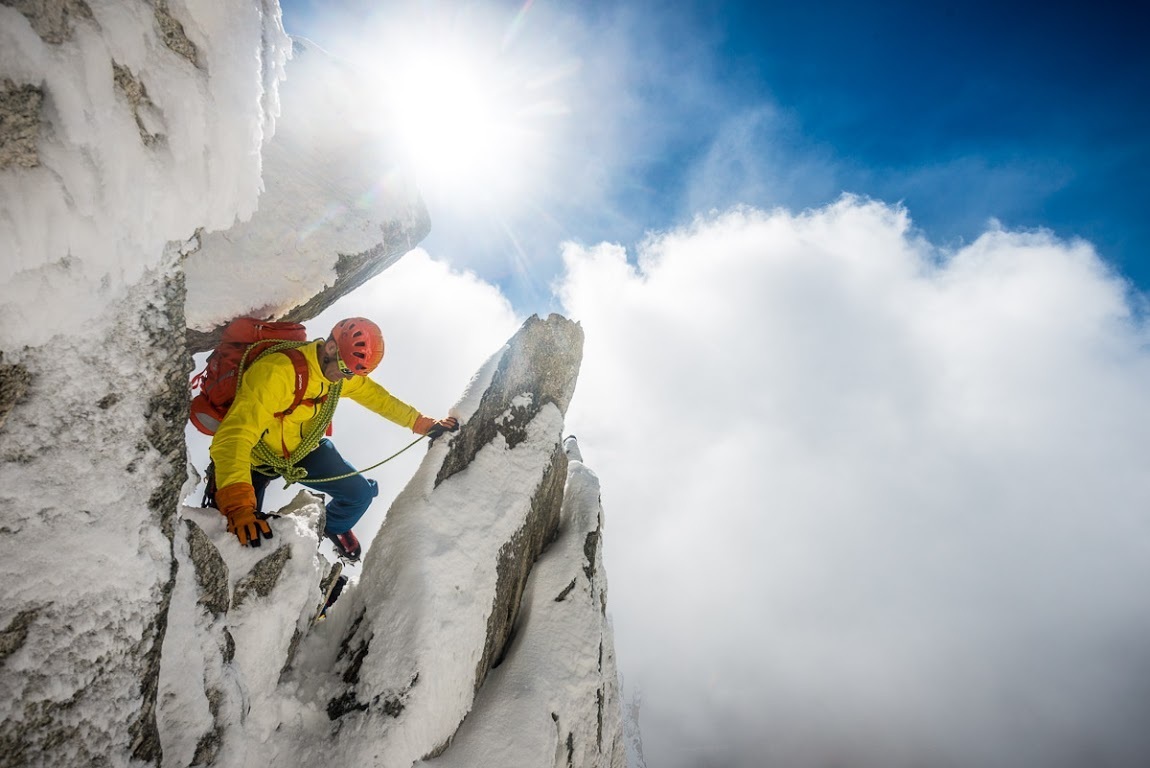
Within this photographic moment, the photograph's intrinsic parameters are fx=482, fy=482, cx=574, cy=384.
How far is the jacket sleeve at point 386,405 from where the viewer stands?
A: 6.78 m

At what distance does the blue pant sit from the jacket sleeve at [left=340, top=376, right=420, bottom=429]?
76 cm

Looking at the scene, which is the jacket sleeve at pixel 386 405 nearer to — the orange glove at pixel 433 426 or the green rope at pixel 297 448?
the orange glove at pixel 433 426

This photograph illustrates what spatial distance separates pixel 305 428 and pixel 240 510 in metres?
1.46

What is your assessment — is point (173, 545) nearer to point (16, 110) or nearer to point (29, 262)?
point (29, 262)

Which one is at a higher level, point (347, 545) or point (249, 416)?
point (347, 545)

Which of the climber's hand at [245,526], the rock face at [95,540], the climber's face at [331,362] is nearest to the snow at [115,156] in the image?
the rock face at [95,540]

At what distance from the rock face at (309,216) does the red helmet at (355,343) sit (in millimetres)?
978

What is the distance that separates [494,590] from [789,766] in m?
180

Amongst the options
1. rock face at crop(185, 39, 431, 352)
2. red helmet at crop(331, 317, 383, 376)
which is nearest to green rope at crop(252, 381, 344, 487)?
red helmet at crop(331, 317, 383, 376)

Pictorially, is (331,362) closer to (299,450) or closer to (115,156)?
(299,450)

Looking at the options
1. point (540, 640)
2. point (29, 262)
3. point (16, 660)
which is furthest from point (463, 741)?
point (29, 262)

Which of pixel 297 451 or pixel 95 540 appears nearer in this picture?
pixel 95 540

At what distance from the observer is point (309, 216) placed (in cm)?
581

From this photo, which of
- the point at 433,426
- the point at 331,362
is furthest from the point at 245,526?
the point at 433,426
